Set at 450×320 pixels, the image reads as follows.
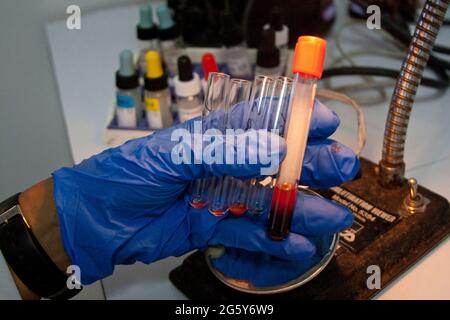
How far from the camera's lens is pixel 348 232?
676 millimetres

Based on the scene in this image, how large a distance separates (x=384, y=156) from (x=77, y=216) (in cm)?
46

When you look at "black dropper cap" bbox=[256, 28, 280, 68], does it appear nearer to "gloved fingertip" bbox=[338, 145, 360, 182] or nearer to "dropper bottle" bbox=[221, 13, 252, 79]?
"dropper bottle" bbox=[221, 13, 252, 79]

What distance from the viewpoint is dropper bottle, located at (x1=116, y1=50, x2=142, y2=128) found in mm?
878

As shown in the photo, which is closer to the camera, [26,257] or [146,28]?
[26,257]

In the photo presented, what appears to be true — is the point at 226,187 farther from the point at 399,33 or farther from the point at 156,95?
the point at 399,33

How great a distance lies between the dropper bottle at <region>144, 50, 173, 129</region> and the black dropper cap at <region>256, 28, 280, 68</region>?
0.19 metres

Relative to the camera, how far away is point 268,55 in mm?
909

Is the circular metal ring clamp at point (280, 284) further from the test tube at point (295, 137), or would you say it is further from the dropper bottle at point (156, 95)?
the dropper bottle at point (156, 95)

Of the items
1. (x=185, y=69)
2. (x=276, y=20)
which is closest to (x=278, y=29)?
(x=276, y=20)

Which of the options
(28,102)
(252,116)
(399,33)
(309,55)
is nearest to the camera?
(309,55)

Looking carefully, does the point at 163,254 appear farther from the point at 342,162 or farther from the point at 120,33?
the point at 120,33

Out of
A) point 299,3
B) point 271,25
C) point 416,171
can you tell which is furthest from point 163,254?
point 299,3

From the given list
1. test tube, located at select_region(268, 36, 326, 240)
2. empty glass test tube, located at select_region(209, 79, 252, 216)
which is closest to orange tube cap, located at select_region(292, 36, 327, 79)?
test tube, located at select_region(268, 36, 326, 240)

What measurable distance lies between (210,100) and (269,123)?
98mm
